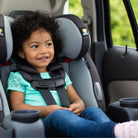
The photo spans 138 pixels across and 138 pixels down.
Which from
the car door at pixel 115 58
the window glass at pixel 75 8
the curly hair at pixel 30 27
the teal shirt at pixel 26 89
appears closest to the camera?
the teal shirt at pixel 26 89

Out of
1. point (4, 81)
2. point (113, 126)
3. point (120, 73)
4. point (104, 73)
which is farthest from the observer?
point (104, 73)

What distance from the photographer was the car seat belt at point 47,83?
85.4 inches

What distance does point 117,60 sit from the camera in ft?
9.81

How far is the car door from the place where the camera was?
2801 millimetres

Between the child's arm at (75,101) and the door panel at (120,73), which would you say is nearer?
the child's arm at (75,101)

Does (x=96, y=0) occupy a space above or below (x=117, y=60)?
above

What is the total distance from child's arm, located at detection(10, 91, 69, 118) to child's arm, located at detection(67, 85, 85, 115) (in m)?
0.19

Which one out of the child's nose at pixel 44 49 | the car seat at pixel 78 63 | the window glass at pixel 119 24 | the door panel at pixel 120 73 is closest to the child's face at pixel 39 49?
the child's nose at pixel 44 49

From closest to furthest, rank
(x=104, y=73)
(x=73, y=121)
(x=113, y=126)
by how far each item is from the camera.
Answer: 1. (x=113, y=126)
2. (x=73, y=121)
3. (x=104, y=73)

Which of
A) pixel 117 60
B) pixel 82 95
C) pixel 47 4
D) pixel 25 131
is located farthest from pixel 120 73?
pixel 25 131

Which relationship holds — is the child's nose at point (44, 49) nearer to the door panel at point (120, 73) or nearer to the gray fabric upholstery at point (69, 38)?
the gray fabric upholstery at point (69, 38)

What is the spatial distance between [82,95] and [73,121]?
75 cm

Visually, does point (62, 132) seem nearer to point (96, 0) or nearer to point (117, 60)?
point (117, 60)

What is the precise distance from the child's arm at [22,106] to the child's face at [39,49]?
260mm
